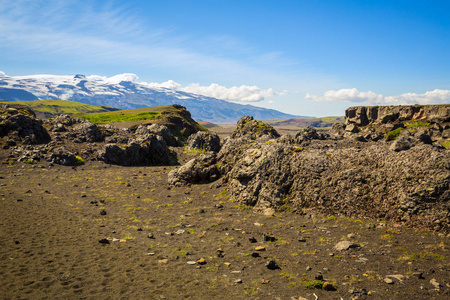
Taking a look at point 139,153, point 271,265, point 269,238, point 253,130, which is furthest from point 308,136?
point 139,153

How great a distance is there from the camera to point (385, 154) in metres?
19.0

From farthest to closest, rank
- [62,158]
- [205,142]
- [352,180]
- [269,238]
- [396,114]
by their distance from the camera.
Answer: [396,114] → [205,142] → [62,158] → [352,180] → [269,238]

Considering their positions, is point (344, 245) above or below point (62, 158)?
above

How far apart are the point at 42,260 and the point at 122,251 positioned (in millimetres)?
3908

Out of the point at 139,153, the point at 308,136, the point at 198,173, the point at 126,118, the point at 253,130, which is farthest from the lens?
the point at 126,118

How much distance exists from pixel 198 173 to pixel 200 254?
1782 centimetres

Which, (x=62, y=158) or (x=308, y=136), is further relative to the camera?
(x=62, y=158)

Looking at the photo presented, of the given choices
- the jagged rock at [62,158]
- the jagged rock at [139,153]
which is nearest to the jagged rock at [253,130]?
the jagged rock at [139,153]

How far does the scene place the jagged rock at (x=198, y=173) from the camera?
3188 cm

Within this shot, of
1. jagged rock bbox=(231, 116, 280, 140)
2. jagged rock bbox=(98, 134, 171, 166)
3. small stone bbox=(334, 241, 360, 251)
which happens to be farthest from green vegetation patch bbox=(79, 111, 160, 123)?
small stone bbox=(334, 241, 360, 251)

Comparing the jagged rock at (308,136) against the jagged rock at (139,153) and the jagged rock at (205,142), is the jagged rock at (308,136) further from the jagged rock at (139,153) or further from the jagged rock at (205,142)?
the jagged rock at (205,142)

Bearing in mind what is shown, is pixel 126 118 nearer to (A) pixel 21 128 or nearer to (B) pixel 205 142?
(B) pixel 205 142

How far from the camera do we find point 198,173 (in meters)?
32.2

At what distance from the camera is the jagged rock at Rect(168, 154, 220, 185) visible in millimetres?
31875
